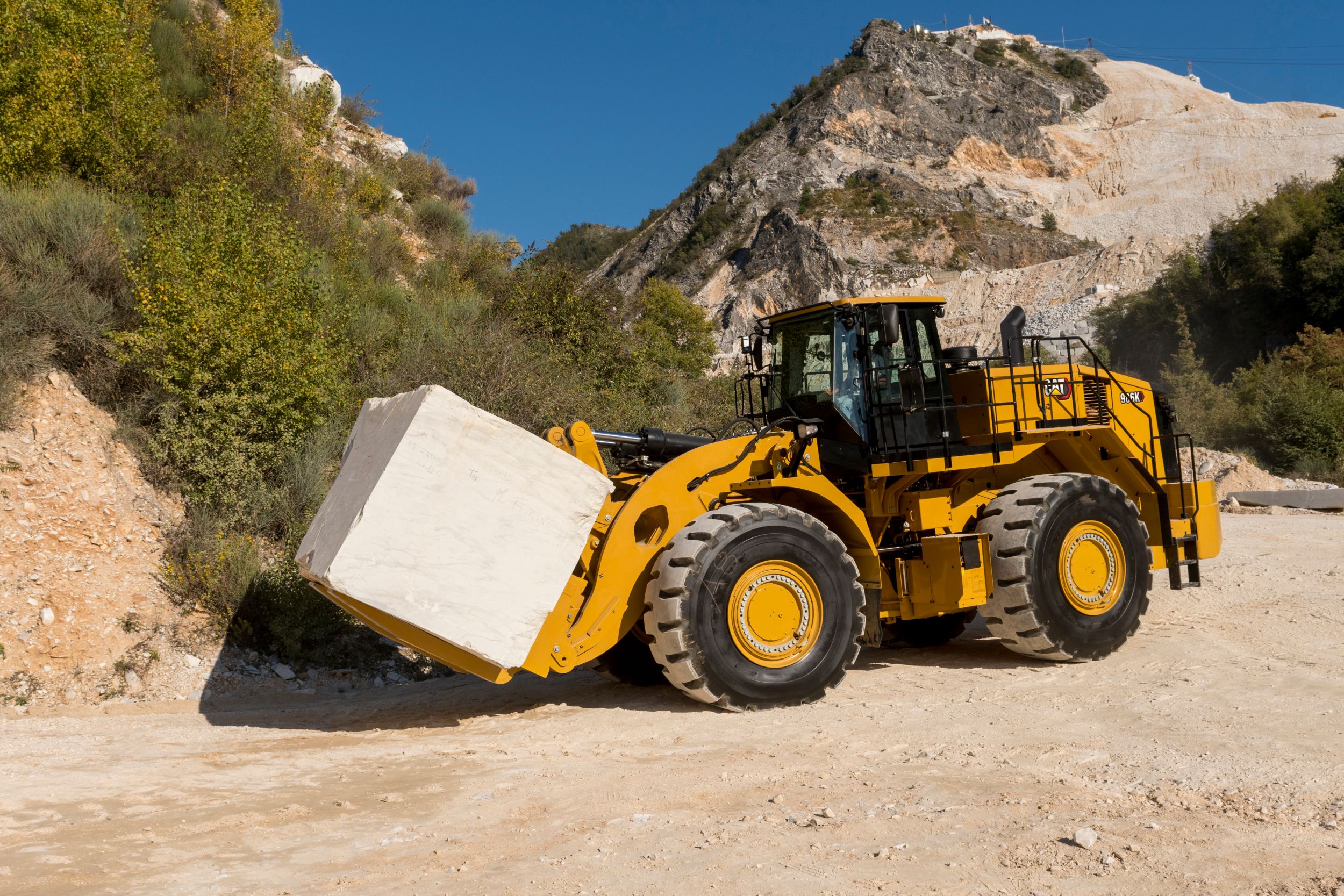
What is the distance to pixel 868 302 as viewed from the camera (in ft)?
26.3

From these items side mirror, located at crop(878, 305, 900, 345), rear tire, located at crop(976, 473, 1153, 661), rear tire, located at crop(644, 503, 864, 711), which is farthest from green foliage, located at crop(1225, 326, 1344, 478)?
rear tire, located at crop(644, 503, 864, 711)

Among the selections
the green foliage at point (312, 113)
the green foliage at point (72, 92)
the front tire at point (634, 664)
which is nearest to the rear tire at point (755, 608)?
the front tire at point (634, 664)

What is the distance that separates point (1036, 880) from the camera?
383cm

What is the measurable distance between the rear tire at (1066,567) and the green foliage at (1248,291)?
38725mm

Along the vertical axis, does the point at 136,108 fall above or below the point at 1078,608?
above

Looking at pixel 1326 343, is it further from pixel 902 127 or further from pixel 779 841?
pixel 902 127

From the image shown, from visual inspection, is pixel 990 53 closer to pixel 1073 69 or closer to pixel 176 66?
pixel 1073 69

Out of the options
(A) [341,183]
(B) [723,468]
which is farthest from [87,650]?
(A) [341,183]

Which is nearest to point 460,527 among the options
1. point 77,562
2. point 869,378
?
point 869,378

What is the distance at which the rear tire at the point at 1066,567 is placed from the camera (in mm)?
7914

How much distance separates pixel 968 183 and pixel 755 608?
83.0 meters

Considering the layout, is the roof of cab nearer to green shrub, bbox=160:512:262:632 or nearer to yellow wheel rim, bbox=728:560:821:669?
yellow wheel rim, bbox=728:560:821:669

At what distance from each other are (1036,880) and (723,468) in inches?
153

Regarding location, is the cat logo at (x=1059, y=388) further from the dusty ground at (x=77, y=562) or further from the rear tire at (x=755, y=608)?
the dusty ground at (x=77, y=562)
